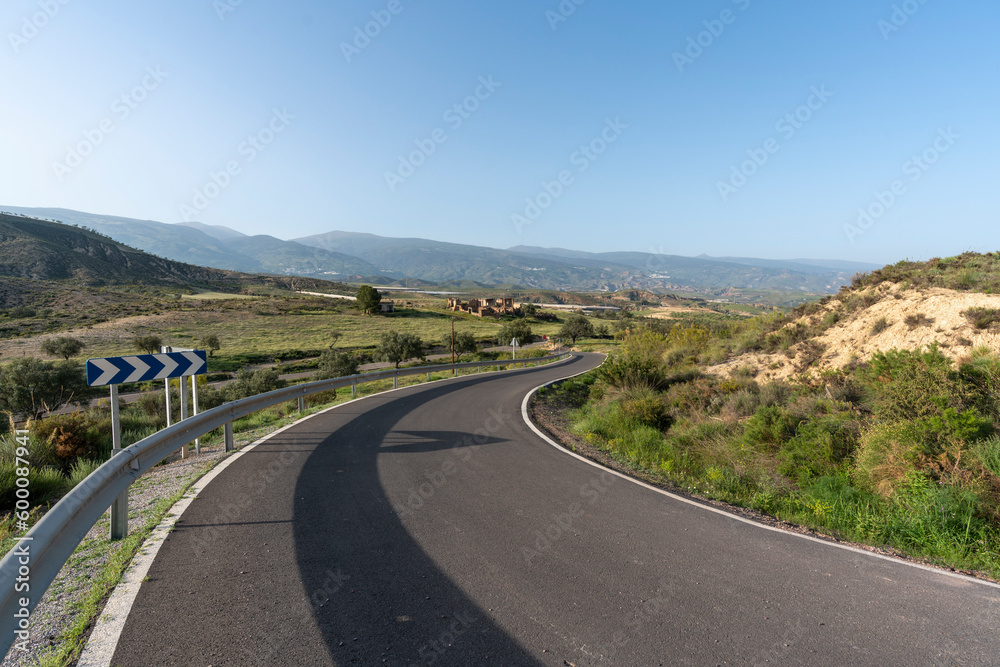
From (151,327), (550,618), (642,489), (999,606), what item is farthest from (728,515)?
(151,327)

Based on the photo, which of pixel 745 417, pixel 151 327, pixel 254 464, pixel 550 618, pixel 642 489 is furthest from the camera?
pixel 151 327

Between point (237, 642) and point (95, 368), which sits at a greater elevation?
point (95, 368)

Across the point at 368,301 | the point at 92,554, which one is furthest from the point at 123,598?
the point at 368,301

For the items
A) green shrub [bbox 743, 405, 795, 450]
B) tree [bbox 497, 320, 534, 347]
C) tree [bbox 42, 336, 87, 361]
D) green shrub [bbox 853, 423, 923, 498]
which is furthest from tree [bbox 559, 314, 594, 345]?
green shrub [bbox 853, 423, 923, 498]

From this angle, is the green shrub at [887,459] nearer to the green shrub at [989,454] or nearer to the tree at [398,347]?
the green shrub at [989,454]

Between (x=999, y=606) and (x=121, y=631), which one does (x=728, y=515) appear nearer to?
(x=999, y=606)

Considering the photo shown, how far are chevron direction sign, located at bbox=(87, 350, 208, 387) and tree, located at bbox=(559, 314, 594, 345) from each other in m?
65.6

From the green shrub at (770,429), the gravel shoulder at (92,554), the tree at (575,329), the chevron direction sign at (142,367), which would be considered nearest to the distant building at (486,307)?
the tree at (575,329)

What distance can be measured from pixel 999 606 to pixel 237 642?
17.7 ft

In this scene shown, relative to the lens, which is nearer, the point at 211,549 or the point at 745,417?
the point at 211,549

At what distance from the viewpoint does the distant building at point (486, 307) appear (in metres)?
116

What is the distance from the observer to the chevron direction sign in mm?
5711

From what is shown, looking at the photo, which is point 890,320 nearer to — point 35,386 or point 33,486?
point 33,486

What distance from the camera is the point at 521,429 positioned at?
10469mm
